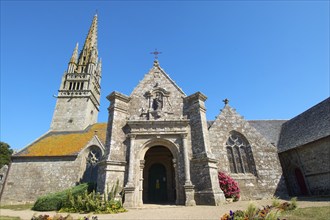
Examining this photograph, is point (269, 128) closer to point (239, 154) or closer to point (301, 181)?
point (301, 181)

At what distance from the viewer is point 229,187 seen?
11.5 meters

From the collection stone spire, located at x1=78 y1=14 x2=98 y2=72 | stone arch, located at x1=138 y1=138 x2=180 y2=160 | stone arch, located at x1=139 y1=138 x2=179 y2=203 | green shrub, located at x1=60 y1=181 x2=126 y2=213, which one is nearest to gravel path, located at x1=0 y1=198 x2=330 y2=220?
green shrub, located at x1=60 y1=181 x2=126 y2=213

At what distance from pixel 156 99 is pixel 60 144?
15.4 m

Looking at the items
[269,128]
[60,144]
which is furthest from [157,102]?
[60,144]

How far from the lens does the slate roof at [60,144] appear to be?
20.1 m

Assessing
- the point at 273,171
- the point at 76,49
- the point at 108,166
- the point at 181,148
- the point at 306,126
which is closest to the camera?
the point at 108,166

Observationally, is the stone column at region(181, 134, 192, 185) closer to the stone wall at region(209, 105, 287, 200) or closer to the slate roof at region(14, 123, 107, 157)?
the stone wall at region(209, 105, 287, 200)

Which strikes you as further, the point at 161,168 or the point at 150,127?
the point at 161,168

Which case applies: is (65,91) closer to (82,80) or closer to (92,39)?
(82,80)

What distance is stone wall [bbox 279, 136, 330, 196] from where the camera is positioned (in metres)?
12.7

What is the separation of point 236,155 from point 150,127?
6.86 m

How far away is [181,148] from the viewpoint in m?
11.6

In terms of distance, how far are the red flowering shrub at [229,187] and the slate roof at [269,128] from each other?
8.86m

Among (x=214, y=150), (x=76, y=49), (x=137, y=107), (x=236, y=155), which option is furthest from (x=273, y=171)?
(x=76, y=49)
